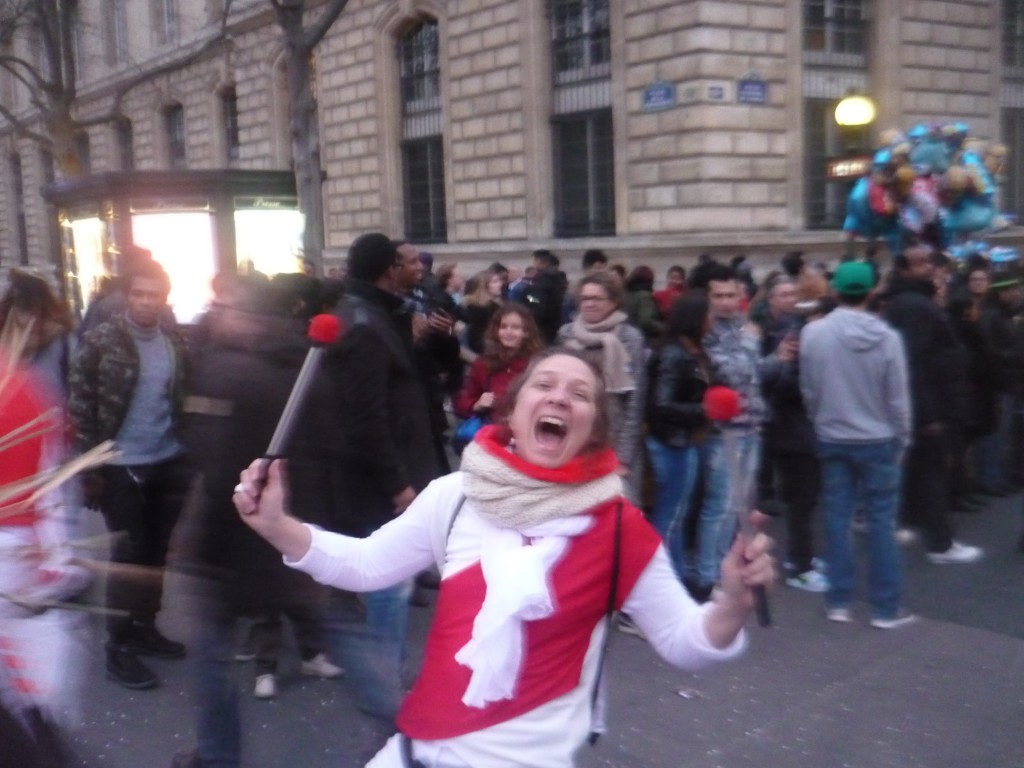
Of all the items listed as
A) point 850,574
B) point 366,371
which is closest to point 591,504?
point 366,371

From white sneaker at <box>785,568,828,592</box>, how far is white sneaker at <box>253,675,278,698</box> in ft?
9.80

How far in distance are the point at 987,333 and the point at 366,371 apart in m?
5.20

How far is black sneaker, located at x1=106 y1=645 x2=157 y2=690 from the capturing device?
5.34 meters

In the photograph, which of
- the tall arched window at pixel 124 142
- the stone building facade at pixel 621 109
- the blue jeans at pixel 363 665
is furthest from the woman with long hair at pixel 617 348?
the tall arched window at pixel 124 142

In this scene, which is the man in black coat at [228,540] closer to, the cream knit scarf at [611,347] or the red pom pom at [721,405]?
the red pom pom at [721,405]

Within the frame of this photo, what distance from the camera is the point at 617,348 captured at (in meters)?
5.77

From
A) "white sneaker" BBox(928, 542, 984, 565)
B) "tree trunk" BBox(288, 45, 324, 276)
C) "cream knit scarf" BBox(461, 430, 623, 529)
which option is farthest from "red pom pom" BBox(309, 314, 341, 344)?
"tree trunk" BBox(288, 45, 324, 276)

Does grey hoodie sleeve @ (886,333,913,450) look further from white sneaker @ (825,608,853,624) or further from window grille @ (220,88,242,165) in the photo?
window grille @ (220,88,242,165)

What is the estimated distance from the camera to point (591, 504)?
228 cm

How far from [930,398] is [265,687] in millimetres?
4142

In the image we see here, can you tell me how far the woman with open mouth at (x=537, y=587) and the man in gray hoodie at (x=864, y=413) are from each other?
3713 millimetres

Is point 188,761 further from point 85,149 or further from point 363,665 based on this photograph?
point 85,149

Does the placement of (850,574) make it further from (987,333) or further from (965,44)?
(965,44)

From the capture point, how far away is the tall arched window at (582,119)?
58.1ft
